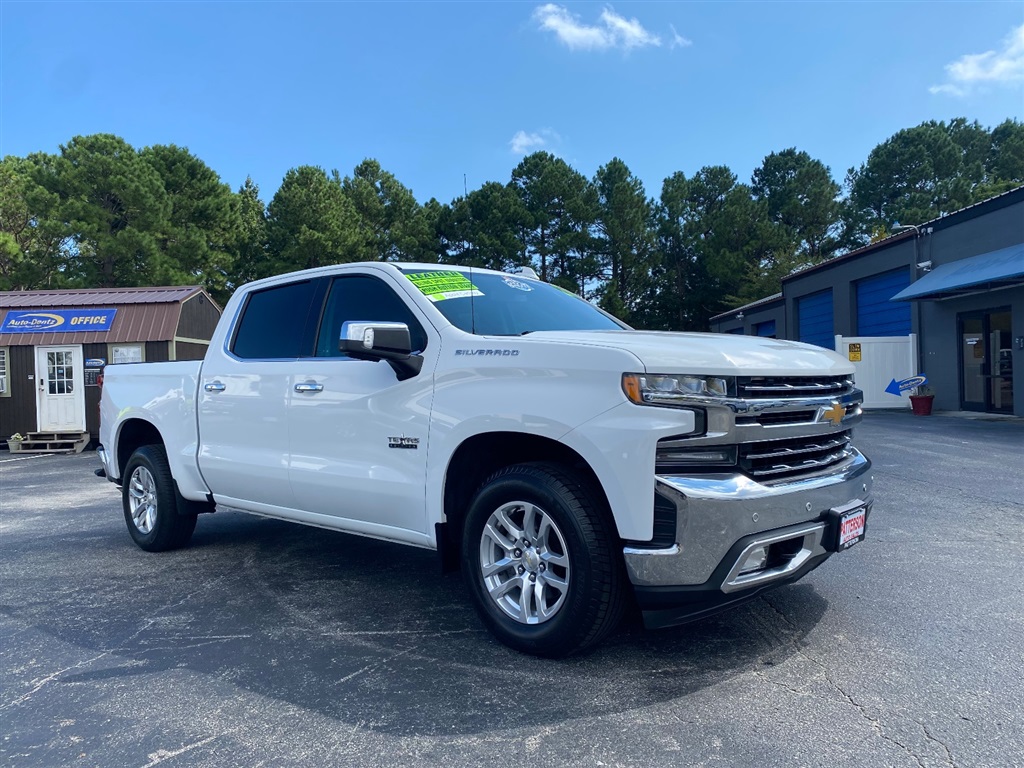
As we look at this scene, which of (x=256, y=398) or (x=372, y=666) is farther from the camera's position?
(x=256, y=398)

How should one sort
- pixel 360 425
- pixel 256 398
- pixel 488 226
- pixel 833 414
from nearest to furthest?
pixel 833 414 < pixel 360 425 < pixel 256 398 < pixel 488 226

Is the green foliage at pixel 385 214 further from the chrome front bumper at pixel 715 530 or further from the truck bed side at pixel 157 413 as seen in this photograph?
the chrome front bumper at pixel 715 530

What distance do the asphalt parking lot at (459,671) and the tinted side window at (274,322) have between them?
1.55 metres

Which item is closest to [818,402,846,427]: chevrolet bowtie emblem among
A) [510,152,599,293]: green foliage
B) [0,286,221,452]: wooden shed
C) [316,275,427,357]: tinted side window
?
[316,275,427,357]: tinted side window

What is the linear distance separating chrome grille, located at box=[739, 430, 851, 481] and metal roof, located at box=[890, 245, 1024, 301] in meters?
14.6

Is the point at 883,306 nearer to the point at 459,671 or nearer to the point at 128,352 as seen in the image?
the point at 128,352

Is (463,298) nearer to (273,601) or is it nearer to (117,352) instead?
(273,601)

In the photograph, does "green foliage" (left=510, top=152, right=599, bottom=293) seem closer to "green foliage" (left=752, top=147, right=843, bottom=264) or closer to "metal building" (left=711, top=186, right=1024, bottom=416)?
"green foliage" (left=752, top=147, right=843, bottom=264)

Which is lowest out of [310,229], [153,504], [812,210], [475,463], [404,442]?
[153,504]

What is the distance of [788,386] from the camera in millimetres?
3320

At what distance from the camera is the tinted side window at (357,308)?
4.23 m

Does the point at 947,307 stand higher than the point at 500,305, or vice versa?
the point at 947,307

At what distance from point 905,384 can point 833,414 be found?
18576 millimetres

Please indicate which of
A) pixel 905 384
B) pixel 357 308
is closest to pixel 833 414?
pixel 357 308
